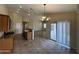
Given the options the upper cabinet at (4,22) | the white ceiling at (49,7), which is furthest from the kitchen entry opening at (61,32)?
the upper cabinet at (4,22)

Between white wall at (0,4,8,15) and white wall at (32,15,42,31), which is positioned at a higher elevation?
white wall at (0,4,8,15)

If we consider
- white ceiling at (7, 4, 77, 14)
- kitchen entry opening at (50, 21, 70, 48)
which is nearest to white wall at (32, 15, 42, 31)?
white ceiling at (7, 4, 77, 14)

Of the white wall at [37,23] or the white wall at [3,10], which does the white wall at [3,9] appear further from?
the white wall at [37,23]

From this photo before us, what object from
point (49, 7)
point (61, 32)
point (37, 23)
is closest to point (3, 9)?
point (37, 23)

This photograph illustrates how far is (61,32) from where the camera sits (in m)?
2.64

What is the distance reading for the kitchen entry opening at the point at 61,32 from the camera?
2531 mm

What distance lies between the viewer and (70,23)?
2.48 meters

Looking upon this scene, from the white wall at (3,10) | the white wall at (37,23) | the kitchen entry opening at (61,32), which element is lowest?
the kitchen entry opening at (61,32)

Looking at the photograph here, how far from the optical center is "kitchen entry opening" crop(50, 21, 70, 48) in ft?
8.30

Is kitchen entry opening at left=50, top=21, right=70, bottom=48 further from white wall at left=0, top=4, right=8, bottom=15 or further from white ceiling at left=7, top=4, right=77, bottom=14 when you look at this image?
white wall at left=0, top=4, right=8, bottom=15

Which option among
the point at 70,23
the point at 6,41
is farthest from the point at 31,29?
the point at 70,23
